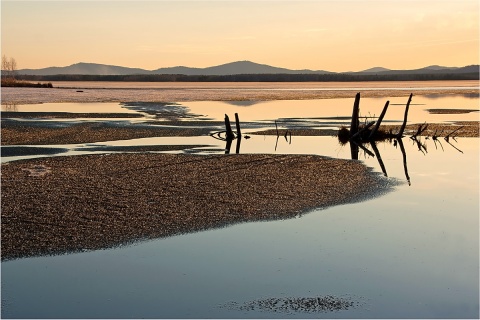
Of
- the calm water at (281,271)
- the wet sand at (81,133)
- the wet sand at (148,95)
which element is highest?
the wet sand at (148,95)

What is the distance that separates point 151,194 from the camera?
16.0 meters

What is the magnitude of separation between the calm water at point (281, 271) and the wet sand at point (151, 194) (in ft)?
2.52

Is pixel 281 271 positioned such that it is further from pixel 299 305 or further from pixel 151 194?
pixel 151 194

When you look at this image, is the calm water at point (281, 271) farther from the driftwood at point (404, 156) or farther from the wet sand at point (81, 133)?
the wet sand at point (81, 133)

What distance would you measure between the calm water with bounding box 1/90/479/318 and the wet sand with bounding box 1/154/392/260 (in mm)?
767

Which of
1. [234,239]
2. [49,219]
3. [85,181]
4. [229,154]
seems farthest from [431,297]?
[229,154]

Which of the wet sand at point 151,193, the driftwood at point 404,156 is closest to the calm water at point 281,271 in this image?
the wet sand at point 151,193

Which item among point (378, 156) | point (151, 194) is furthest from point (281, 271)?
point (378, 156)

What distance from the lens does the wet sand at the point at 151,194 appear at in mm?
12641

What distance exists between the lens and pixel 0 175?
18.3m

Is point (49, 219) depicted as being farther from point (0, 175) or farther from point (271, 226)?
point (0, 175)

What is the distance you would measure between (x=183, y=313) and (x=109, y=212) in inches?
232

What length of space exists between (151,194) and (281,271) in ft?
20.9

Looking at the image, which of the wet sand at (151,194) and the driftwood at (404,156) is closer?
the wet sand at (151,194)
